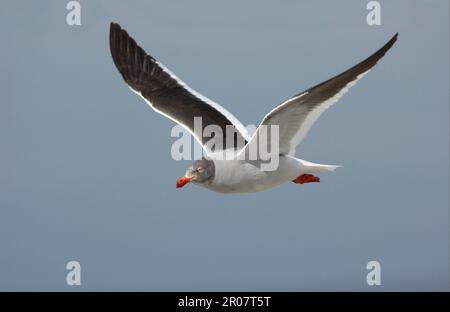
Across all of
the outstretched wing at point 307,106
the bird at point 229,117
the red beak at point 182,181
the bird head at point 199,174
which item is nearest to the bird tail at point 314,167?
the bird at point 229,117

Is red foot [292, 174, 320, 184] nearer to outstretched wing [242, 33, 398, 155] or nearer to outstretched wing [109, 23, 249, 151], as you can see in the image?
outstretched wing [109, 23, 249, 151]

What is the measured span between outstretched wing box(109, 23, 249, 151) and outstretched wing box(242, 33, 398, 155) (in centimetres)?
113

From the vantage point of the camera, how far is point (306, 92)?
8641 mm

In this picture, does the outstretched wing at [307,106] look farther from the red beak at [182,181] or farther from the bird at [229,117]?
the red beak at [182,181]

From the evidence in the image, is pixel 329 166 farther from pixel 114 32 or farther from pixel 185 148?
pixel 114 32

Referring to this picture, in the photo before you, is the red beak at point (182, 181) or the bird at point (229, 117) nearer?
the bird at point (229, 117)

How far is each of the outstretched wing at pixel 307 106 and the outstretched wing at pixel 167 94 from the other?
1132mm

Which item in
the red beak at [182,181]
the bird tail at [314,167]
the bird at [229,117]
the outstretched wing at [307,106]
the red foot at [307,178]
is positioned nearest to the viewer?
the outstretched wing at [307,106]

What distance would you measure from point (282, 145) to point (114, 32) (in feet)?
12.0

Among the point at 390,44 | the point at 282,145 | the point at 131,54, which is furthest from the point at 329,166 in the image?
the point at 131,54

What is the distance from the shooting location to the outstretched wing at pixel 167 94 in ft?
36.2

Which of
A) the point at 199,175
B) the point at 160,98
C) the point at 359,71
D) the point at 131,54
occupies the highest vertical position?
the point at 131,54

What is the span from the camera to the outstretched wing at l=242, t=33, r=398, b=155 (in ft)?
27.8

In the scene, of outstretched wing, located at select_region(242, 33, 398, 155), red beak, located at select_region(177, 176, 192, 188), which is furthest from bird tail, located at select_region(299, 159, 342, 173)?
red beak, located at select_region(177, 176, 192, 188)
